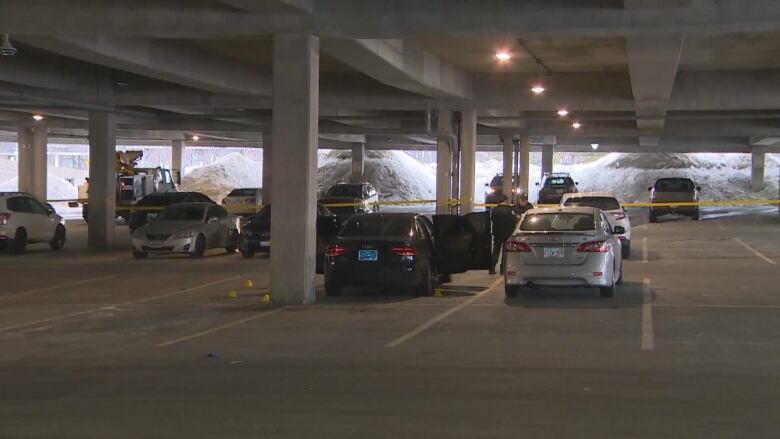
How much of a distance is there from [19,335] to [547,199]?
35206mm

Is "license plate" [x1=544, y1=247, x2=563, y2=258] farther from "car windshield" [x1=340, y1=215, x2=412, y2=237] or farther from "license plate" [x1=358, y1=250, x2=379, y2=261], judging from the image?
"license plate" [x1=358, y1=250, x2=379, y2=261]

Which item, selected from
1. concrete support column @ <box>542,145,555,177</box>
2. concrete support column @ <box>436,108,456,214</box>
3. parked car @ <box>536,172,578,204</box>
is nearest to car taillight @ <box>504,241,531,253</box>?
concrete support column @ <box>436,108,456,214</box>

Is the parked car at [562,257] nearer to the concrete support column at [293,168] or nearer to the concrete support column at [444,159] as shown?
the concrete support column at [293,168]

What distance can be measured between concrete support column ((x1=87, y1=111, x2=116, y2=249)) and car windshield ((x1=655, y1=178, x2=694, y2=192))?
2159cm

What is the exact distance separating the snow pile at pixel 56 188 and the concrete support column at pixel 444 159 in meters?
47.6

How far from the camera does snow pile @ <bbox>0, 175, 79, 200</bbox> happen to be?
236 feet

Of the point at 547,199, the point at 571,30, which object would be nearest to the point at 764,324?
the point at 571,30

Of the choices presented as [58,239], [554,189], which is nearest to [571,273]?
[58,239]

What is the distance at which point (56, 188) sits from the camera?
242 ft

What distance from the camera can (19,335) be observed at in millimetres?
11984

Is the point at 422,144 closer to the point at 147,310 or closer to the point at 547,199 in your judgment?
the point at 547,199

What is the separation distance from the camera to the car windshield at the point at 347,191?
1550 inches

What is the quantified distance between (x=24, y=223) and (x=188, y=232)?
16.9 ft

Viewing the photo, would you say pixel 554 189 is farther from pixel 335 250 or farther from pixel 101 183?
pixel 335 250
